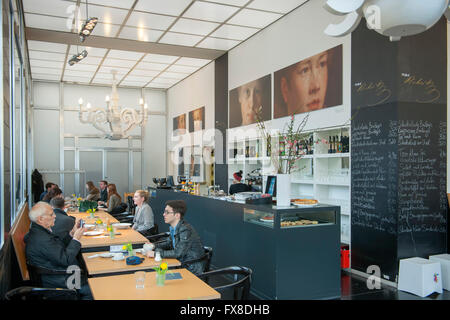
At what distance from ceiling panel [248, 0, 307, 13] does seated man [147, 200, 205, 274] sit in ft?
14.8

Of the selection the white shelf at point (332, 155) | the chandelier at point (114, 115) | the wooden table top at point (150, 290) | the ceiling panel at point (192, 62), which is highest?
the ceiling panel at point (192, 62)

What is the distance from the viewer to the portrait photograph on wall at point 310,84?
625cm

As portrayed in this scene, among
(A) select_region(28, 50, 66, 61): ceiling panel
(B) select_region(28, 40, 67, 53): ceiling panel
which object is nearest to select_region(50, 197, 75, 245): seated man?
(B) select_region(28, 40, 67, 53): ceiling panel

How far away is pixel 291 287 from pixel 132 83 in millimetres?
11049

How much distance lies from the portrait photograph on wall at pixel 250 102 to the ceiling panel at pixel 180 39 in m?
1.52

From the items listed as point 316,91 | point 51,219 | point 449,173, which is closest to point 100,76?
point 316,91

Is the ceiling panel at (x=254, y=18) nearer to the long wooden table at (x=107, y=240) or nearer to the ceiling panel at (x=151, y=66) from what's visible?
the ceiling panel at (x=151, y=66)

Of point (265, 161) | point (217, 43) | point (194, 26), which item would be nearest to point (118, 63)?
point (217, 43)

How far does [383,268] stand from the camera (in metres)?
5.27

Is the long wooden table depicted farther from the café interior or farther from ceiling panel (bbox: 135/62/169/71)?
ceiling panel (bbox: 135/62/169/71)

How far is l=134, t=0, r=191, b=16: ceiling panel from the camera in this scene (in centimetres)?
694

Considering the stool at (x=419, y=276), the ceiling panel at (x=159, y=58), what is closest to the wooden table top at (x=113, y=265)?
the stool at (x=419, y=276)

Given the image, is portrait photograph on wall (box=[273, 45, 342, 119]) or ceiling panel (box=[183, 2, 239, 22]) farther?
ceiling panel (box=[183, 2, 239, 22])

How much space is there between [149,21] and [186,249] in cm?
561
